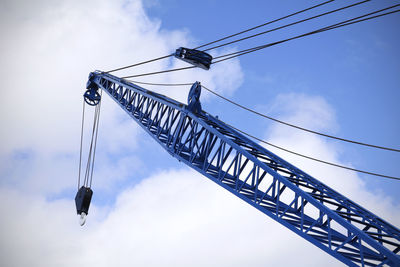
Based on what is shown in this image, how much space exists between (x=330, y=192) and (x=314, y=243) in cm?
393

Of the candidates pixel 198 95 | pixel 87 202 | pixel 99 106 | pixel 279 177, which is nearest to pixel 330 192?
pixel 279 177

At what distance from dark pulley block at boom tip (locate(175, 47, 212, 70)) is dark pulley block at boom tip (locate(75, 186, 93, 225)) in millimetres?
8095

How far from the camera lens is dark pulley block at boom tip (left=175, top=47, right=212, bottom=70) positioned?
683 inches

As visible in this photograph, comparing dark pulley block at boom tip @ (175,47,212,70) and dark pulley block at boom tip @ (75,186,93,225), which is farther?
dark pulley block at boom tip @ (175,47,212,70)

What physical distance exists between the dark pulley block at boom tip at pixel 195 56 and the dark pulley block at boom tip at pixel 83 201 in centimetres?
810

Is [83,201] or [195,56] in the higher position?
[195,56]

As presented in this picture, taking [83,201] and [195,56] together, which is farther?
[195,56]

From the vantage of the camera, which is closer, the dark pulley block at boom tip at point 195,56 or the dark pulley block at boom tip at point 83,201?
the dark pulley block at boom tip at point 83,201

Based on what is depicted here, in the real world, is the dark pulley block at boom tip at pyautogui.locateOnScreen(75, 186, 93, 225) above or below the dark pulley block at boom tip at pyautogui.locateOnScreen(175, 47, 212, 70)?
below

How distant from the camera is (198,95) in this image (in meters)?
17.2

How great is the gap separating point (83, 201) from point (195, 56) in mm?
8966

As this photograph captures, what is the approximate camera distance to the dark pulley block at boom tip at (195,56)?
1736 centimetres

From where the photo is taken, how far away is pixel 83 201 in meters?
17.0

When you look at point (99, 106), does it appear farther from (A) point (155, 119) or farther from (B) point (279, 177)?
(B) point (279, 177)
